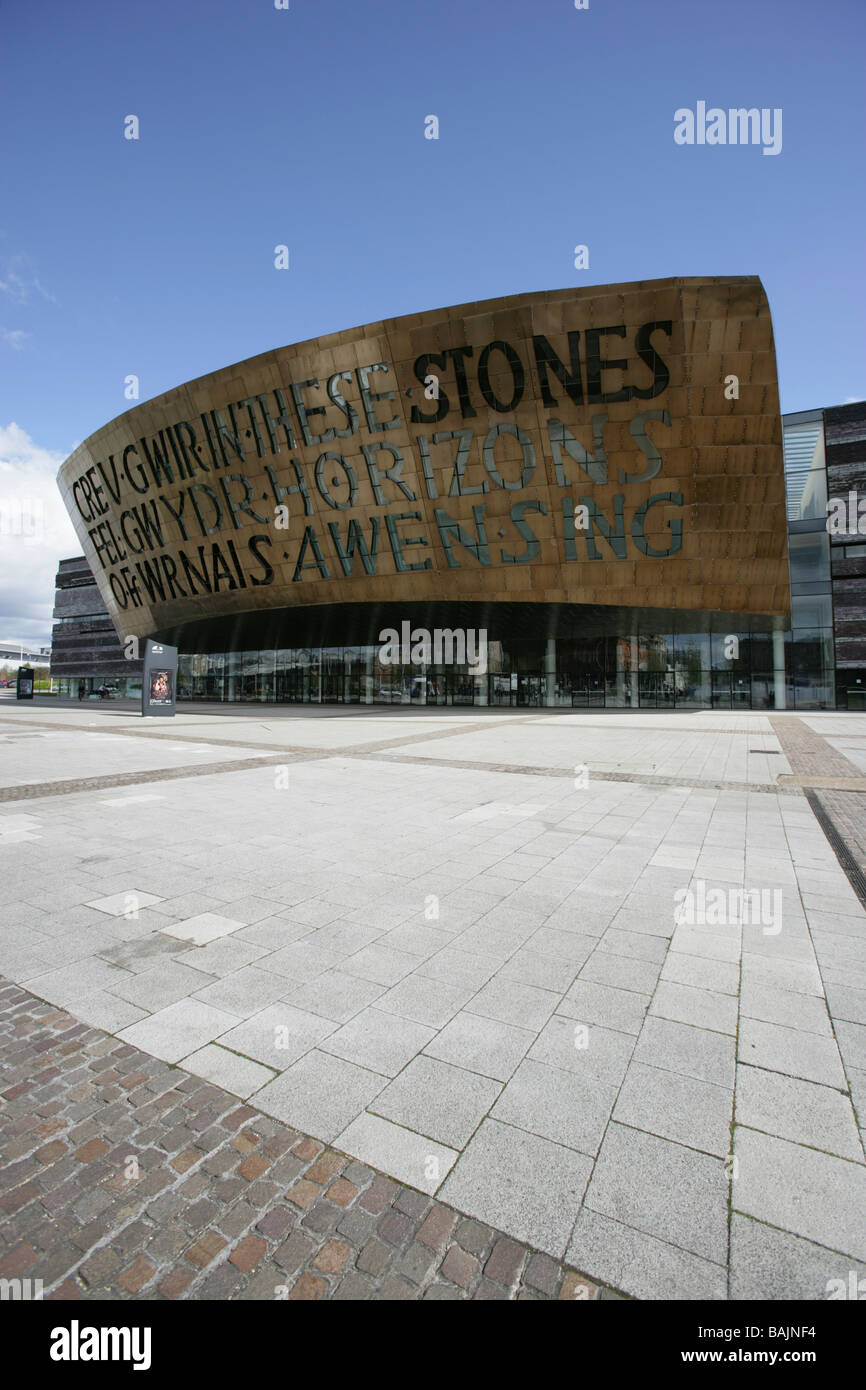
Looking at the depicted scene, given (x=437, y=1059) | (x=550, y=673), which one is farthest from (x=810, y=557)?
(x=437, y=1059)

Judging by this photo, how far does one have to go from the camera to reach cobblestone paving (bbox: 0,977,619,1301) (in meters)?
2.20

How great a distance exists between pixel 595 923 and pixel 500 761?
10.9 m

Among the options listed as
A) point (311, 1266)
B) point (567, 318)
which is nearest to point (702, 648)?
point (567, 318)

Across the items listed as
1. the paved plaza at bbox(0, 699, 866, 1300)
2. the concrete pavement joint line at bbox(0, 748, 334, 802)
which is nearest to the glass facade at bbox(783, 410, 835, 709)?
the concrete pavement joint line at bbox(0, 748, 334, 802)

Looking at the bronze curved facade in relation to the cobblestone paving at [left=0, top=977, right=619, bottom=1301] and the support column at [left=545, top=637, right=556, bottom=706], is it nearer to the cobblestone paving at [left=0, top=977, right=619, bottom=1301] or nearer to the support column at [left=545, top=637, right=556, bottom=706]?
the support column at [left=545, top=637, right=556, bottom=706]

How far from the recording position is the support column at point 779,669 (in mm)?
42781

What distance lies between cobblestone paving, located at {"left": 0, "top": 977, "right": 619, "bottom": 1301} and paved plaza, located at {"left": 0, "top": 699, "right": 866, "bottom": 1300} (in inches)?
0.5

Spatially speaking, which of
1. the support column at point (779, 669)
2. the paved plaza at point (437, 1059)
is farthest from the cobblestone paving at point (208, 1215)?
the support column at point (779, 669)

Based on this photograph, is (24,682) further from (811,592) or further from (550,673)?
(811,592)

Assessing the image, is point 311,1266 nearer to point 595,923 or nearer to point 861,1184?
point 861,1184

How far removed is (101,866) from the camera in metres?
7.05

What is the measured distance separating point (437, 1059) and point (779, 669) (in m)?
46.7
